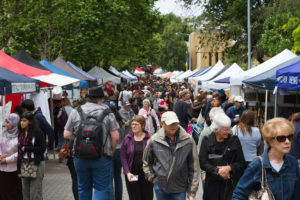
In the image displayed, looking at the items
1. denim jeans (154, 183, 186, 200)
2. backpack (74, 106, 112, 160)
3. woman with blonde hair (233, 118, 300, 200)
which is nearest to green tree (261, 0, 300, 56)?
backpack (74, 106, 112, 160)

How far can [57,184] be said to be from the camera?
10289 mm

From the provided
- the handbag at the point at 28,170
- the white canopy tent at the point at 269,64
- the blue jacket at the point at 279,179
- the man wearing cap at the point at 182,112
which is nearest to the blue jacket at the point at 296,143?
the blue jacket at the point at 279,179

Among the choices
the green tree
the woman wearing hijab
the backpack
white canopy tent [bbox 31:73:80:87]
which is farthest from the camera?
the green tree

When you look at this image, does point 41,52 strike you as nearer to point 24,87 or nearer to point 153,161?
point 24,87

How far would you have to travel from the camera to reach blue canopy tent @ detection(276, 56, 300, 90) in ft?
30.9

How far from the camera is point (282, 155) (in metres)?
3.81

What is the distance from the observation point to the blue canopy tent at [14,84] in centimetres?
813

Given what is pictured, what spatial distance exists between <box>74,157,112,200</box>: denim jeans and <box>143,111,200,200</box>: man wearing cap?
0.89 metres

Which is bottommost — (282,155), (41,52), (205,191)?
(205,191)

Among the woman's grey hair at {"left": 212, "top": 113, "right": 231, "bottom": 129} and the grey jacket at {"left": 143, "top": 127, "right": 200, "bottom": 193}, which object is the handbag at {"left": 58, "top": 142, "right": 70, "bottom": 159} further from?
the woman's grey hair at {"left": 212, "top": 113, "right": 231, "bottom": 129}

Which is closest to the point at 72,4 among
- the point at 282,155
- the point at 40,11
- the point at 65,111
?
the point at 40,11

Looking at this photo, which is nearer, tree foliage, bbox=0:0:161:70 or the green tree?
the green tree

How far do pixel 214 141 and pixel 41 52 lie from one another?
20751mm

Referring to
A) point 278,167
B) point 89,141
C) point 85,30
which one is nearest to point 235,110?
point 89,141
